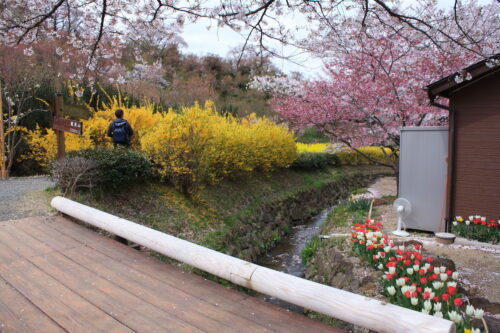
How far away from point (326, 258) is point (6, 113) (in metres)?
8.66

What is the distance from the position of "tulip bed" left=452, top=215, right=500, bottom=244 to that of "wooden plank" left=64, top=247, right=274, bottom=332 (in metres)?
3.92

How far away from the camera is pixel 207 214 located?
7.23 metres

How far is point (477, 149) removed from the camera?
17.1 ft

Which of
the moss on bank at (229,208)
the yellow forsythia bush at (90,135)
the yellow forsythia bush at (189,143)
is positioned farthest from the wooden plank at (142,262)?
the yellow forsythia bush at (90,135)

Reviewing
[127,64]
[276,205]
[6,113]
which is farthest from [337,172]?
[127,64]

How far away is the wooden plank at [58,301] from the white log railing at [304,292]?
0.81 meters

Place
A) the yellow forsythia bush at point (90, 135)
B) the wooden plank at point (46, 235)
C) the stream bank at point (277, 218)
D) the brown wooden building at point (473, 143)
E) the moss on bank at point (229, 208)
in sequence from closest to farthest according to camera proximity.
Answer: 1. the wooden plank at point (46, 235)
2. the brown wooden building at point (473, 143)
3. the moss on bank at point (229, 208)
4. the stream bank at point (277, 218)
5. the yellow forsythia bush at point (90, 135)

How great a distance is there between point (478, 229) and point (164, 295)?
4395 mm

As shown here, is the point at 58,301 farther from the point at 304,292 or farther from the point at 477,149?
the point at 477,149

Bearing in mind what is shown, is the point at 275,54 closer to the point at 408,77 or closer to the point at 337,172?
the point at 408,77

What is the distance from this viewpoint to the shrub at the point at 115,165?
19.4ft

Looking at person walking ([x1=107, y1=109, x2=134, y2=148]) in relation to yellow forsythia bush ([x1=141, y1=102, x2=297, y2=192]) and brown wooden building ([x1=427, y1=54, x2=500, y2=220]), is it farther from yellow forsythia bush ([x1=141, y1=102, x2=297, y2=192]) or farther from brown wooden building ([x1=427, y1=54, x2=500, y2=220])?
brown wooden building ([x1=427, y1=54, x2=500, y2=220])

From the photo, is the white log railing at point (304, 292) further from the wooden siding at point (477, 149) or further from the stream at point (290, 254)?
the wooden siding at point (477, 149)

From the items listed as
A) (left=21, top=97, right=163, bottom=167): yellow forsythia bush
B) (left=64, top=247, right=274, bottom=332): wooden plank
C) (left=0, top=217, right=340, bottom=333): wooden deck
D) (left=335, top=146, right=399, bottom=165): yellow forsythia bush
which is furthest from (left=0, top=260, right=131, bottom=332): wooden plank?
(left=335, top=146, right=399, bottom=165): yellow forsythia bush
